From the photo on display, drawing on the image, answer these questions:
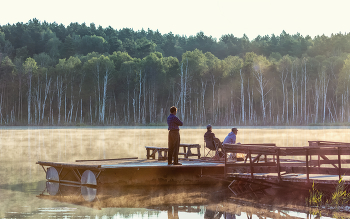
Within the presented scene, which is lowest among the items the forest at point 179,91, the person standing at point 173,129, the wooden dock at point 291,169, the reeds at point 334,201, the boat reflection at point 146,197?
the boat reflection at point 146,197

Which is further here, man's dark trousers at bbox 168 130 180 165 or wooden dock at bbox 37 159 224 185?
wooden dock at bbox 37 159 224 185

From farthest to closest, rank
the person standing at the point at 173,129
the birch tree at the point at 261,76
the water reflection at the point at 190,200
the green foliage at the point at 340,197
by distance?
the birch tree at the point at 261,76
the person standing at the point at 173,129
the green foliage at the point at 340,197
the water reflection at the point at 190,200

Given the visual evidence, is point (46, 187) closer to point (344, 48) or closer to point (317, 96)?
point (317, 96)

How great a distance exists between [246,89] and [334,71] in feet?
44.5

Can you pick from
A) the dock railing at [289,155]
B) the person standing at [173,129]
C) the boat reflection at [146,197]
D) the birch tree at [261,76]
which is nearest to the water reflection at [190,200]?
the boat reflection at [146,197]

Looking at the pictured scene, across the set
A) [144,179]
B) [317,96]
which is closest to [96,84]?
[317,96]

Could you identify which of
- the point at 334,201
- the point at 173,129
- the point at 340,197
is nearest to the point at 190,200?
the point at 173,129

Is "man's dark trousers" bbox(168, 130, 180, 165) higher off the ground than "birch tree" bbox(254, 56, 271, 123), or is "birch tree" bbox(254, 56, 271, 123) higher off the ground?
"birch tree" bbox(254, 56, 271, 123)

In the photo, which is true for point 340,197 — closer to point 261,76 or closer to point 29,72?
point 261,76

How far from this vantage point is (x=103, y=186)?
1380cm

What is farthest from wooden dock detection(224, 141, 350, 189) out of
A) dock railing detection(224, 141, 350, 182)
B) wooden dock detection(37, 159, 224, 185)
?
wooden dock detection(37, 159, 224, 185)

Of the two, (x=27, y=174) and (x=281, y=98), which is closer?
(x=27, y=174)

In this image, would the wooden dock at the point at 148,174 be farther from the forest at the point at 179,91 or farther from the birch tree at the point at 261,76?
the birch tree at the point at 261,76

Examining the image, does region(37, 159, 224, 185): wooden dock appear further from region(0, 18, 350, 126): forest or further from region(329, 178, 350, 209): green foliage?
region(0, 18, 350, 126): forest
